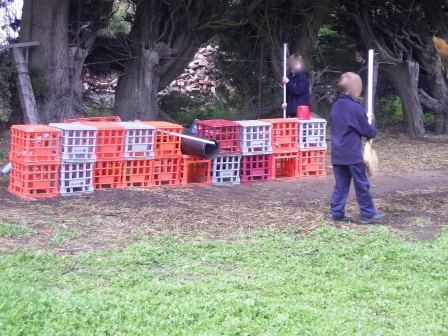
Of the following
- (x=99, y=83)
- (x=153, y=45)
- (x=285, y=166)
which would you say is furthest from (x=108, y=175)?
(x=99, y=83)

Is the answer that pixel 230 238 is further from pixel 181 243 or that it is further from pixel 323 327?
pixel 323 327

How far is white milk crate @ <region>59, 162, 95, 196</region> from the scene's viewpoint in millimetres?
8578

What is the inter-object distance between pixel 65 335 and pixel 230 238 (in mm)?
2793

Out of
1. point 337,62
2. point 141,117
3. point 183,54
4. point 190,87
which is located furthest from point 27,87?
point 337,62

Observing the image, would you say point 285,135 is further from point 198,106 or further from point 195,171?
point 198,106

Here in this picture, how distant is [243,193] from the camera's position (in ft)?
30.0

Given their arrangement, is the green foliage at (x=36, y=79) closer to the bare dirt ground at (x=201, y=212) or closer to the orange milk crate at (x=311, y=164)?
the bare dirt ground at (x=201, y=212)

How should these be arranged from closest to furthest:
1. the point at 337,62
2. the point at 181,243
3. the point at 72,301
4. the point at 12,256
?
the point at 72,301 → the point at 12,256 → the point at 181,243 → the point at 337,62

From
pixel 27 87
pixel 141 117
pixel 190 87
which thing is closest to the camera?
pixel 27 87

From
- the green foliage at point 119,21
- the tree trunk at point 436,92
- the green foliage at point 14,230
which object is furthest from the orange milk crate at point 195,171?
the tree trunk at point 436,92

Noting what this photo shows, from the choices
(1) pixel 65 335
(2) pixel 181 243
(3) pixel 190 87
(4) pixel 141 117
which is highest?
(3) pixel 190 87

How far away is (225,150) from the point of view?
31.6 feet

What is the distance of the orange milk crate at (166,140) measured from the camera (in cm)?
924

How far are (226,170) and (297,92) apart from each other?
8.24 ft
